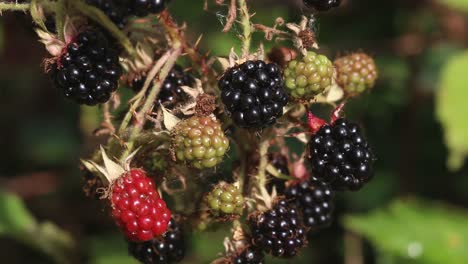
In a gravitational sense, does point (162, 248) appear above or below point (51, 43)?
below

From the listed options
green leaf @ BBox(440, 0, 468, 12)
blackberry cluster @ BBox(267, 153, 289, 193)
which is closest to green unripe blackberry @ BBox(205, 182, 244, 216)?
blackberry cluster @ BBox(267, 153, 289, 193)

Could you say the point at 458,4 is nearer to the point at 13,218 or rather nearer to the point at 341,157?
the point at 341,157

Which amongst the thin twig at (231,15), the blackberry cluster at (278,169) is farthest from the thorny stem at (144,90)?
the blackberry cluster at (278,169)

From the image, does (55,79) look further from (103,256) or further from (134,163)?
(103,256)

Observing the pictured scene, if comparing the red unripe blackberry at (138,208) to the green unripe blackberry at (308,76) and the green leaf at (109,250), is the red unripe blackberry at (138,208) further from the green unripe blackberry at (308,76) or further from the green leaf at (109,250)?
the green leaf at (109,250)

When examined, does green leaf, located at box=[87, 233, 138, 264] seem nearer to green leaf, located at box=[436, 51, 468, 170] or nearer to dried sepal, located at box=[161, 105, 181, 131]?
green leaf, located at box=[436, 51, 468, 170]

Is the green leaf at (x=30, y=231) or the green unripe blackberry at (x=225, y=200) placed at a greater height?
the green unripe blackberry at (x=225, y=200)

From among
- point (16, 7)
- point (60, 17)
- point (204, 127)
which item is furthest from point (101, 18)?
point (204, 127)

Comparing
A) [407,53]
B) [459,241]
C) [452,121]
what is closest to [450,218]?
[459,241]
